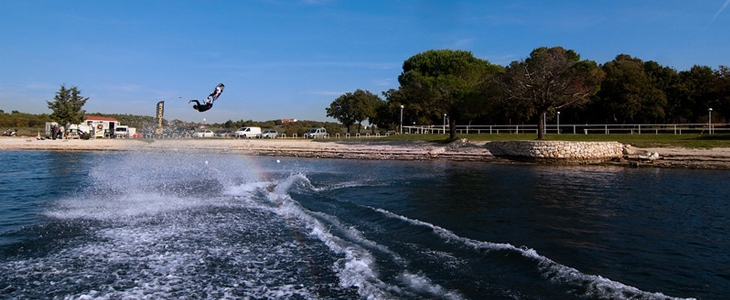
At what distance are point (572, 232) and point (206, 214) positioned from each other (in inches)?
310

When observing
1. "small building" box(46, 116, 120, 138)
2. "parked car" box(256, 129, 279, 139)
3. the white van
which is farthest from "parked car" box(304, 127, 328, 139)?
"small building" box(46, 116, 120, 138)

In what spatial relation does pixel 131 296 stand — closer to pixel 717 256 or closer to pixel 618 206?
pixel 717 256

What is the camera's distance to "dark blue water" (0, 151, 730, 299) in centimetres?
572

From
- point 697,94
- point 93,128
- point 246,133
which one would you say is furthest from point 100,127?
point 697,94

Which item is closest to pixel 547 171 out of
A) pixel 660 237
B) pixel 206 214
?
pixel 660 237

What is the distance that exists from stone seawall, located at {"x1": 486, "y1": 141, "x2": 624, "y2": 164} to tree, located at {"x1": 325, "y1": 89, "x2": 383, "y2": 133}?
43231 mm

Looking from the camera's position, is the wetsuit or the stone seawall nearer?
the wetsuit

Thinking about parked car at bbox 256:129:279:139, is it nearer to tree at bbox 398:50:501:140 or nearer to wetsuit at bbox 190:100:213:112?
tree at bbox 398:50:501:140

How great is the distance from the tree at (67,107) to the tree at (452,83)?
39478 millimetres

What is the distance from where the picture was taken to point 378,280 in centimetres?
595

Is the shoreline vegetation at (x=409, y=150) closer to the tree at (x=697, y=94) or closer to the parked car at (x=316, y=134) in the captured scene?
the parked car at (x=316, y=134)

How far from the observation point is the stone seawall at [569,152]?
28062mm

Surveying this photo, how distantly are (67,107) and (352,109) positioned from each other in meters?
37.5

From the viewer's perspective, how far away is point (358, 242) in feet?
26.3
